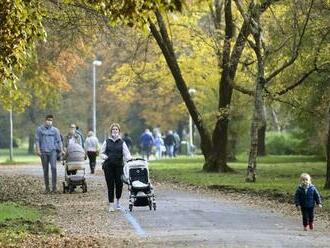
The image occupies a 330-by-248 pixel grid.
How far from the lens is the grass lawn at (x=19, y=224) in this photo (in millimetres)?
12945

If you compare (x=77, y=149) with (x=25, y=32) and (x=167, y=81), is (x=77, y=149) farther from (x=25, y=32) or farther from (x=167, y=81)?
(x=167, y=81)

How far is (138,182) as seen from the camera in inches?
674

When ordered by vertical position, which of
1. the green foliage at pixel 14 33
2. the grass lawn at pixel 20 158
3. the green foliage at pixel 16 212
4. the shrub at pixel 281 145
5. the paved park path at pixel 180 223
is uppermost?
the green foliage at pixel 14 33

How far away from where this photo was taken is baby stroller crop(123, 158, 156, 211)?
1703 cm

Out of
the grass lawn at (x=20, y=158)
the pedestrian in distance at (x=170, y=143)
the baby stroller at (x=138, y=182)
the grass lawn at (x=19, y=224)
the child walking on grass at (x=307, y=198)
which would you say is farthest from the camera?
the pedestrian in distance at (x=170, y=143)

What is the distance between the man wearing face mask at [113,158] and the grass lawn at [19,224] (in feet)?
5.61

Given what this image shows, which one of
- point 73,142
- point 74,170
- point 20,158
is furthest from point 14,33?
point 20,158

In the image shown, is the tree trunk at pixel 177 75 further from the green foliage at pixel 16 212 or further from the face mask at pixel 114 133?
the green foliage at pixel 16 212

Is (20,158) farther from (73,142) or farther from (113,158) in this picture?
(113,158)

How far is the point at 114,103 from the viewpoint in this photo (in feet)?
246

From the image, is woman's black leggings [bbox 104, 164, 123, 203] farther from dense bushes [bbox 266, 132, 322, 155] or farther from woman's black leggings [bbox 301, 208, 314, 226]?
dense bushes [bbox 266, 132, 322, 155]

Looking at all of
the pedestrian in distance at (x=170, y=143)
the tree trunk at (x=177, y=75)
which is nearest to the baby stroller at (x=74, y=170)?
the tree trunk at (x=177, y=75)

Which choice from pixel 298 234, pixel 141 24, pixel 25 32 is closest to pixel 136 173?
pixel 298 234

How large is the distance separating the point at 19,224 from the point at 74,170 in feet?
25.1
